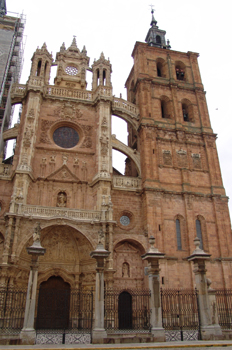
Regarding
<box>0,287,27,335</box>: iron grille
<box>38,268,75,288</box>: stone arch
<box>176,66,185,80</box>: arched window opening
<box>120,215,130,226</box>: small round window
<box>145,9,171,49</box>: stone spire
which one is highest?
<box>145,9,171,49</box>: stone spire

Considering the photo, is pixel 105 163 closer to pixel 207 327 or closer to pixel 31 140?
pixel 31 140

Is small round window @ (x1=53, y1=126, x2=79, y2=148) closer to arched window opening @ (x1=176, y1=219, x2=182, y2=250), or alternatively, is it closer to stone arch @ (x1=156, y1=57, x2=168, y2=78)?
arched window opening @ (x1=176, y1=219, x2=182, y2=250)

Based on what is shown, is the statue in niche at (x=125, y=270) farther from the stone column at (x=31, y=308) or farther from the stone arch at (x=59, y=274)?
the stone column at (x=31, y=308)

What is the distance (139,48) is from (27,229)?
21.0 metres

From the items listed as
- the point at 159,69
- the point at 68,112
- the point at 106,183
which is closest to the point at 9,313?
the point at 106,183

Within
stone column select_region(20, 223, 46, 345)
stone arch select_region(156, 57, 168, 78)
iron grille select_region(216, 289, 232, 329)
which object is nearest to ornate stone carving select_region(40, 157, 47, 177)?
stone column select_region(20, 223, 46, 345)

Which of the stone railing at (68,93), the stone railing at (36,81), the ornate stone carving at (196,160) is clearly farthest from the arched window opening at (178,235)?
the stone railing at (36,81)

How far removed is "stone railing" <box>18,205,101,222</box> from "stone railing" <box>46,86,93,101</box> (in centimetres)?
1038

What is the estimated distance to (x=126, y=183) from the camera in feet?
78.8

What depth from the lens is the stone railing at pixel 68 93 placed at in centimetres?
2577

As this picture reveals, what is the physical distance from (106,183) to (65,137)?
5.78 metres

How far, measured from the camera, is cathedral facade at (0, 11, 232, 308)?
19875mm

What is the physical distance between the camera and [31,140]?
22453mm

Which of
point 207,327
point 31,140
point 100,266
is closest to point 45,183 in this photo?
point 31,140
